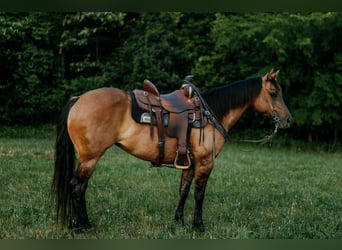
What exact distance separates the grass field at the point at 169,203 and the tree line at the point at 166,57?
953 cm

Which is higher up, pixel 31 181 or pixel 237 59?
pixel 237 59

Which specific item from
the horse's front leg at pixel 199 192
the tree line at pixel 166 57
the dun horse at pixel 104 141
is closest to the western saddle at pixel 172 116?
the dun horse at pixel 104 141

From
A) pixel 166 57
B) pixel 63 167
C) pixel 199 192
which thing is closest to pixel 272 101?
pixel 199 192

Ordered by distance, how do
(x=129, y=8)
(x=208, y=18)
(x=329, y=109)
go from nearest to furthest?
1. (x=129, y=8)
2. (x=329, y=109)
3. (x=208, y=18)

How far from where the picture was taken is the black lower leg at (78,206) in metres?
4.50

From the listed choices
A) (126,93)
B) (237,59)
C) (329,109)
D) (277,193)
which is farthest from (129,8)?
(237,59)

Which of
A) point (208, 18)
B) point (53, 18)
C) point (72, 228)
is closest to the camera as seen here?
point (72, 228)

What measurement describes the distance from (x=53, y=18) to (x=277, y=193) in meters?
18.3

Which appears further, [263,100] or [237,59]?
[237,59]

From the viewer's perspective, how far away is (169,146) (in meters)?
4.82

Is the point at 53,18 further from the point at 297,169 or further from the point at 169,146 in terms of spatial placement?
the point at 169,146

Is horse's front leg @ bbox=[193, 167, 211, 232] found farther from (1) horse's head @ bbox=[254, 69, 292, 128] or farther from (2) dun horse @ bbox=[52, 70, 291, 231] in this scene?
(1) horse's head @ bbox=[254, 69, 292, 128]

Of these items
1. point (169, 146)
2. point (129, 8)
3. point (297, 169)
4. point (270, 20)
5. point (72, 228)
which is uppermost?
point (270, 20)

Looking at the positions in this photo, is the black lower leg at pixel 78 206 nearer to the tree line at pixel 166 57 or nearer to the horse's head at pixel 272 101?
the horse's head at pixel 272 101
